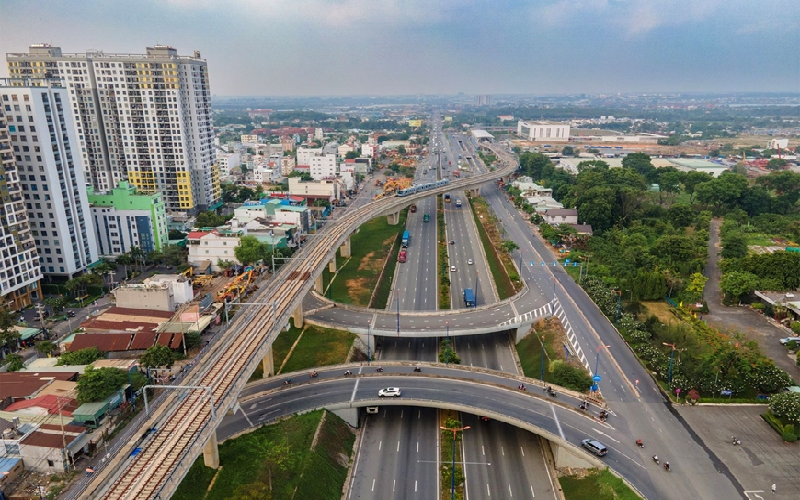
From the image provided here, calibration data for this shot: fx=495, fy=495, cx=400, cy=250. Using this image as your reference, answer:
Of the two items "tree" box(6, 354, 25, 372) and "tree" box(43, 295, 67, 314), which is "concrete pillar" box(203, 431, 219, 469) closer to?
"tree" box(6, 354, 25, 372)

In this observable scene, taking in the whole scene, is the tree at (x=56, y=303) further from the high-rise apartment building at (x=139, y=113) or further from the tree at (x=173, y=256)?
the high-rise apartment building at (x=139, y=113)

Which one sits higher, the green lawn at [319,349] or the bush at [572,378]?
the bush at [572,378]

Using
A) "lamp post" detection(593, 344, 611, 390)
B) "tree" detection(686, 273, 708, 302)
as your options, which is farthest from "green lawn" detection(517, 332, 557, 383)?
"tree" detection(686, 273, 708, 302)

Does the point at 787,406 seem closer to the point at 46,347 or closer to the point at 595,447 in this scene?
the point at 595,447

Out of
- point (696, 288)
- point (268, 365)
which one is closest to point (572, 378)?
point (268, 365)

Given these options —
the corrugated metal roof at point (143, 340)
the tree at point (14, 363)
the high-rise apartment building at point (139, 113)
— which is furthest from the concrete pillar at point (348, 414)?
the high-rise apartment building at point (139, 113)
